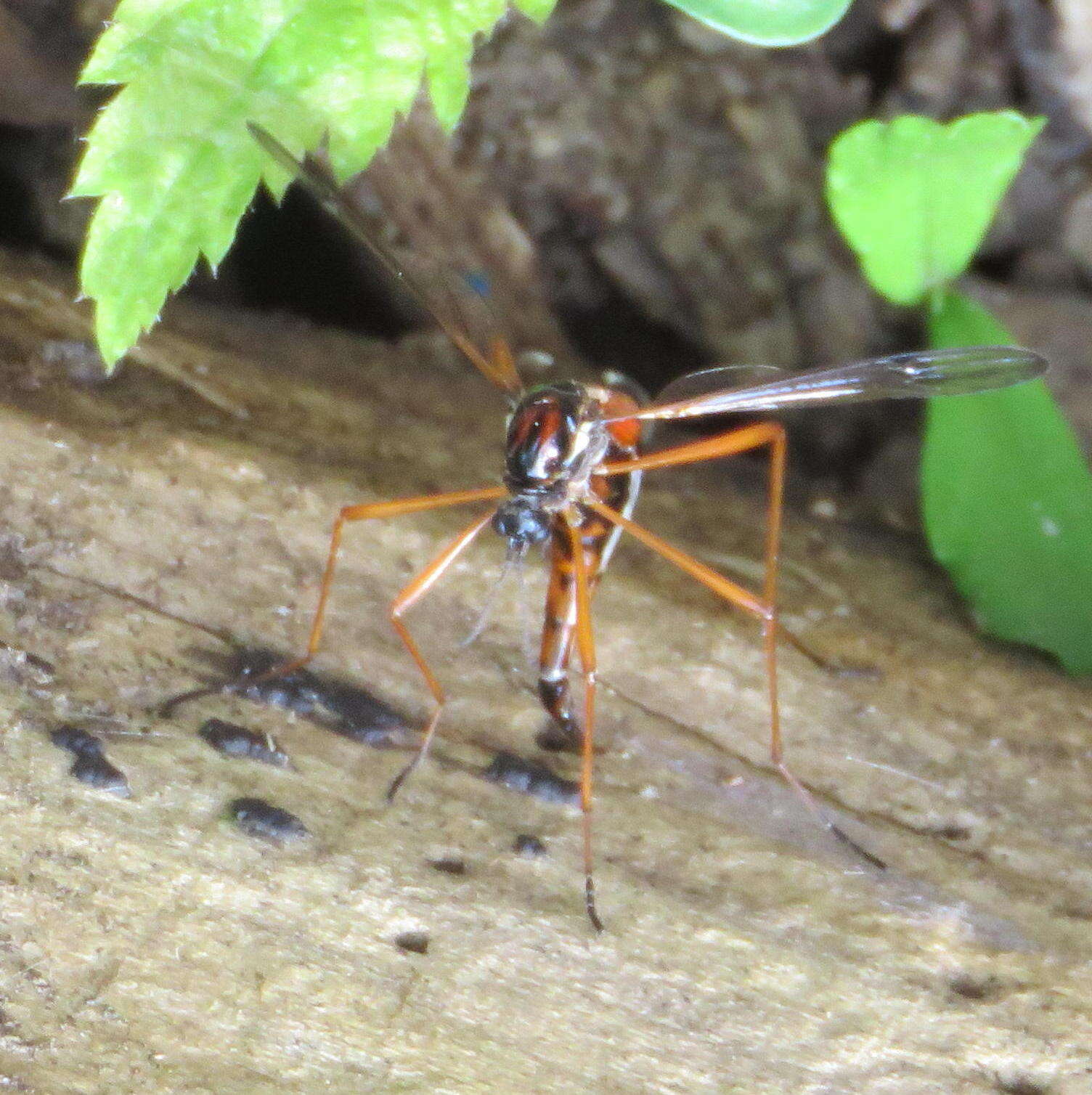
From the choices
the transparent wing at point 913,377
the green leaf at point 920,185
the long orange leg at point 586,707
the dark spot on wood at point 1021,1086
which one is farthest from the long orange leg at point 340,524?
the dark spot on wood at point 1021,1086

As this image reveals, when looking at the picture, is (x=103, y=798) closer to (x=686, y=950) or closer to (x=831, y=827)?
(x=686, y=950)

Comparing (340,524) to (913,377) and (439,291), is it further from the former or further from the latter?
(913,377)

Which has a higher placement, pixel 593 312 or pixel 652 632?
pixel 593 312

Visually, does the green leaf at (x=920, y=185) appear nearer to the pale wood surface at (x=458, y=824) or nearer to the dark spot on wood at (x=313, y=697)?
the pale wood surface at (x=458, y=824)

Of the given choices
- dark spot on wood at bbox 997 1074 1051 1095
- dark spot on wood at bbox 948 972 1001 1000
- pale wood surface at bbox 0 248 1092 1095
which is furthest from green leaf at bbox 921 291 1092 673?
dark spot on wood at bbox 997 1074 1051 1095

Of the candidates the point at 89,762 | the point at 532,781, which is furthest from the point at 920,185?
the point at 89,762

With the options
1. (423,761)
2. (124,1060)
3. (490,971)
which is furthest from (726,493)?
(124,1060)
